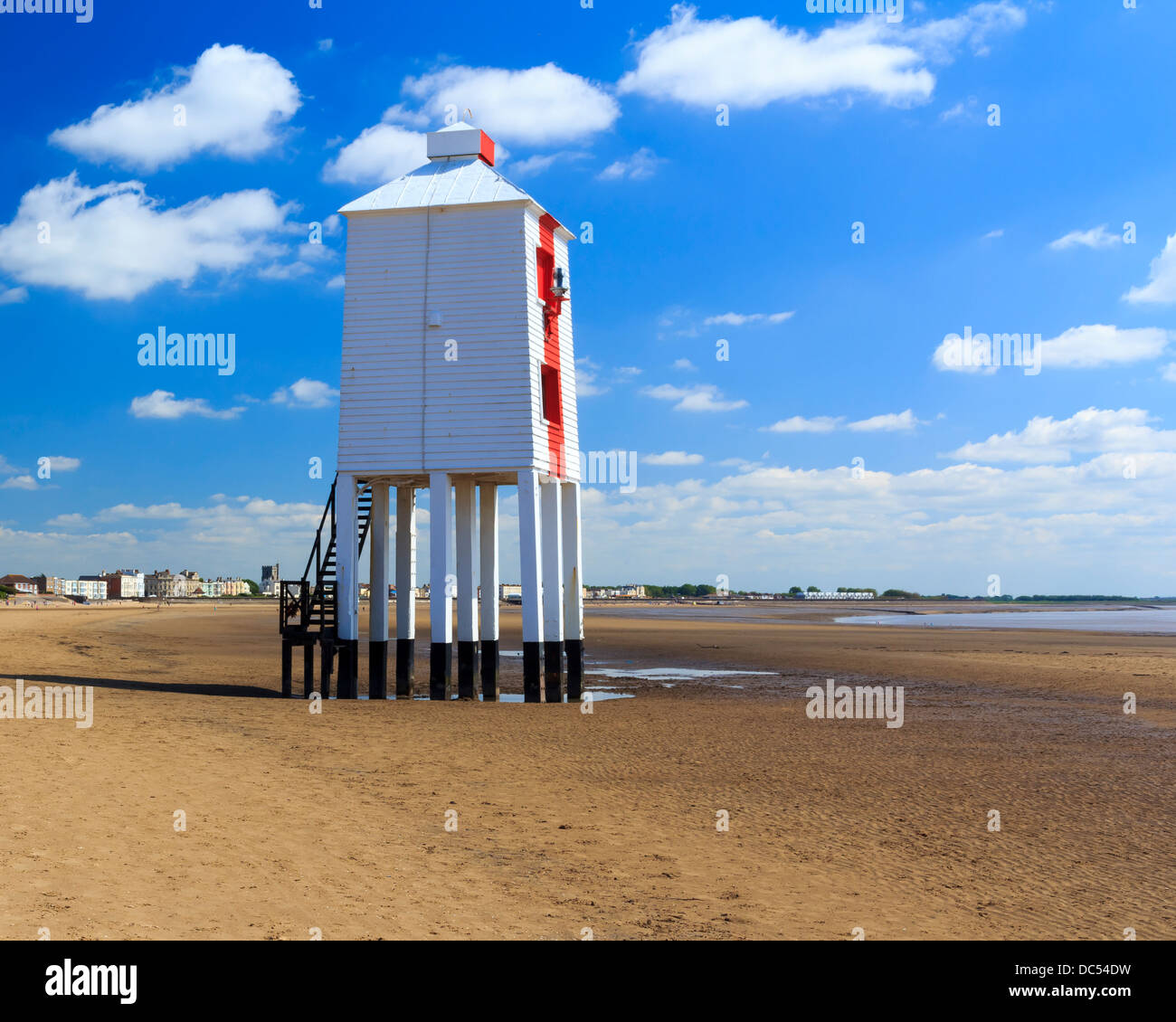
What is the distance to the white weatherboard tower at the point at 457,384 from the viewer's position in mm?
21719

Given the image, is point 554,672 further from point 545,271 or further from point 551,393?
point 545,271

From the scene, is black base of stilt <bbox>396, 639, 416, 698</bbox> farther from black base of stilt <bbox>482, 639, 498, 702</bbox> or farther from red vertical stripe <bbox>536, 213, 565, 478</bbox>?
red vertical stripe <bbox>536, 213, 565, 478</bbox>

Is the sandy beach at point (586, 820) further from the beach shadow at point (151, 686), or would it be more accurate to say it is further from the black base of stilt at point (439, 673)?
the black base of stilt at point (439, 673)

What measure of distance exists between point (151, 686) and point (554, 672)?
10261 mm

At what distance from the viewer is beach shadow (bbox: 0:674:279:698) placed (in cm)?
2227

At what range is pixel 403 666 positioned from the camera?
25.1m

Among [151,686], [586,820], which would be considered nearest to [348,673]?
[151,686]

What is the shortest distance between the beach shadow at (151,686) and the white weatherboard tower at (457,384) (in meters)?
2.47

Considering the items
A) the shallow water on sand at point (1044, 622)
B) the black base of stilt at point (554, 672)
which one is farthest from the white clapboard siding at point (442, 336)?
the shallow water on sand at point (1044, 622)

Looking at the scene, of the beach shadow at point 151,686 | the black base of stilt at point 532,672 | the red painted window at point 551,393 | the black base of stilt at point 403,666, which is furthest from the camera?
the black base of stilt at point 403,666

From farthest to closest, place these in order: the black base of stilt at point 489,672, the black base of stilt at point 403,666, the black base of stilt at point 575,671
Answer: the black base of stilt at point 403,666, the black base of stilt at point 489,672, the black base of stilt at point 575,671
